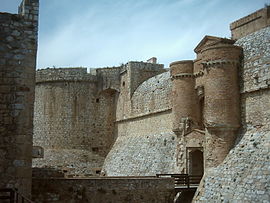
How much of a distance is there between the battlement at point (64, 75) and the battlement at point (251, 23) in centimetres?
1251

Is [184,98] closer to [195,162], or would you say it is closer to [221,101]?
[195,162]

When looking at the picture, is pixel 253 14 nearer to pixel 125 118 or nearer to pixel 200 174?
pixel 200 174

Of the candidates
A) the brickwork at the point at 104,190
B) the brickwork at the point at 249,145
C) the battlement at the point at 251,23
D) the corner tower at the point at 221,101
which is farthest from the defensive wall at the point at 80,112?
the brickwork at the point at 104,190

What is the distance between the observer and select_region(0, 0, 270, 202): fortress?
35.4 ft

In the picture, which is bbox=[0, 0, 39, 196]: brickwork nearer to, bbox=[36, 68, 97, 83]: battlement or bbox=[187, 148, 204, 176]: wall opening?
bbox=[187, 148, 204, 176]: wall opening

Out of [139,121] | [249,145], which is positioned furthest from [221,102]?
[139,121]

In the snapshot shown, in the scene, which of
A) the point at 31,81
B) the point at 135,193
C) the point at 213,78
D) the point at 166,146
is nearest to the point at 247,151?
the point at 213,78

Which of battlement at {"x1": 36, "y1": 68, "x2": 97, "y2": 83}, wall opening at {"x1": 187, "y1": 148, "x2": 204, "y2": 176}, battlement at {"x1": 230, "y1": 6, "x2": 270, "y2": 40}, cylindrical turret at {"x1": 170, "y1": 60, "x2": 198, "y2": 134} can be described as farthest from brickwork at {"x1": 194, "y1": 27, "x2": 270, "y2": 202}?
battlement at {"x1": 36, "y1": 68, "x2": 97, "y2": 83}

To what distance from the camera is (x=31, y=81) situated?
10.9 meters

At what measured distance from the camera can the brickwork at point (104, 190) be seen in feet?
43.4

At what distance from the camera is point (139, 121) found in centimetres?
2545

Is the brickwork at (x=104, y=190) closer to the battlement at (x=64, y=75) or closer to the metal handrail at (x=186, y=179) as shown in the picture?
the metal handrail at (x=186, y=179)

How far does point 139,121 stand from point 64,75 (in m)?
7.43

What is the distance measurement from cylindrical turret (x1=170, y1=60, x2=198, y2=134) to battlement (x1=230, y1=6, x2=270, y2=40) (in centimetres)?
313
